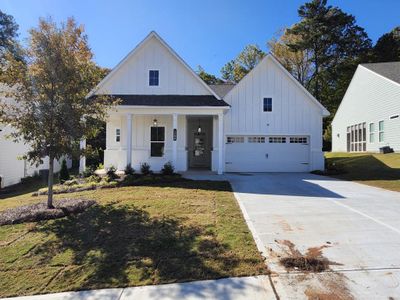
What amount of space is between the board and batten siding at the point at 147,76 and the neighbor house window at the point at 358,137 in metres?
14.5

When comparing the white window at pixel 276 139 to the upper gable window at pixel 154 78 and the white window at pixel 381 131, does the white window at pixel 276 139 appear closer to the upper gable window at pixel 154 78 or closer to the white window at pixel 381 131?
the upper gable window at pixel 154 78

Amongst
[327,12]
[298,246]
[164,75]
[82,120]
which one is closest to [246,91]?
[164,75]

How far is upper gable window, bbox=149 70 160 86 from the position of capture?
1747 centimetres

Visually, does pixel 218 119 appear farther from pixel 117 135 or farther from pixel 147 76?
pixel 117 135

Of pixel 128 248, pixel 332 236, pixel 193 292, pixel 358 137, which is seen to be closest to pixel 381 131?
pixel 358 137

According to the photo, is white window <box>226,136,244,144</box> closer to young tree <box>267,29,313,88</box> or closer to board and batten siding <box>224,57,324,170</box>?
board and batten siding <box>224,57,324,170</box>

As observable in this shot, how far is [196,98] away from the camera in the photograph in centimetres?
1703

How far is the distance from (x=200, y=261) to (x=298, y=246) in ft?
5.74

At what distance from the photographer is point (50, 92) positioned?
8.58 m

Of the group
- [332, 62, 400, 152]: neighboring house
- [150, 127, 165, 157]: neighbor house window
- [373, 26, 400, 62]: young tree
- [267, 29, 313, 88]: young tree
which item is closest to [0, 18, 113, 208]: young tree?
[150, 127, 165, 157]: neighbor house window

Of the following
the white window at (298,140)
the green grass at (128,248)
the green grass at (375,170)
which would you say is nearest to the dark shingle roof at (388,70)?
the green grass at (375,170)

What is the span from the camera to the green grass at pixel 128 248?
188 inches

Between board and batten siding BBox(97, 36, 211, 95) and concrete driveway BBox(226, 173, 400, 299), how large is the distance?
26.3 ft

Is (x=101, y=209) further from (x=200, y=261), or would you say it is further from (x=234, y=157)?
(x=234, y=157)
